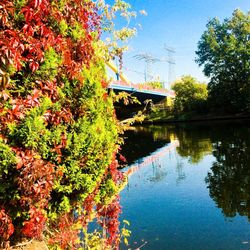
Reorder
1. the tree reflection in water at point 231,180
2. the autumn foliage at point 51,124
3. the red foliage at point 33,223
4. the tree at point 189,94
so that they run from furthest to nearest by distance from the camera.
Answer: the tree at point 189,94, the tree reflection in water at point 231,180, the red foliage at point 33,223, the autumn foliage at point 51,124

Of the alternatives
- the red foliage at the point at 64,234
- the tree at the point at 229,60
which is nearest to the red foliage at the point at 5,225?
the red foliage at the point at 64,234

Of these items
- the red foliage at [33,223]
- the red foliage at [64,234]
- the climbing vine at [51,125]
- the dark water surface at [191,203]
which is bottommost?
the dark water surface at [191,203]

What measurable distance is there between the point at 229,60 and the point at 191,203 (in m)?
53.9

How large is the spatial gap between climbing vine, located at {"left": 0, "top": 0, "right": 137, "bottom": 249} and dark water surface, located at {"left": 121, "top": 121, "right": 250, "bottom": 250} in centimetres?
396

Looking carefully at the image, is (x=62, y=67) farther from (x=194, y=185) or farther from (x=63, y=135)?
(x=194, y=185)

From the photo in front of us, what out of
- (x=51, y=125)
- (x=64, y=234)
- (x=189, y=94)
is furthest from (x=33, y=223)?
(x=189, y=94)

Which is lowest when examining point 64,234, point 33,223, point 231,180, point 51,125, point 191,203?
point 191,203

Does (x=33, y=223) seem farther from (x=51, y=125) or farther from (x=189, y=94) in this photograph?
(x=189, y=94)

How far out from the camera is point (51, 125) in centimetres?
498

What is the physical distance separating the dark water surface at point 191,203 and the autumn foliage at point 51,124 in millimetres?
3961

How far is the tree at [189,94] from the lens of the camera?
71.2 meters

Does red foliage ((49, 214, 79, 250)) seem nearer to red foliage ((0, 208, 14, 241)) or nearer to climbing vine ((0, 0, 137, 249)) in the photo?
climbing vine ((0, 0, 137, 249))

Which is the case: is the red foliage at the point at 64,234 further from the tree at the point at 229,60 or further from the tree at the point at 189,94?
the tree at the point at 189,94

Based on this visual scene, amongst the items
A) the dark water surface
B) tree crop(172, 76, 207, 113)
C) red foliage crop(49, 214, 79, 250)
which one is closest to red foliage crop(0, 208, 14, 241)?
red foliage crop(49, 214, 79, 250)
